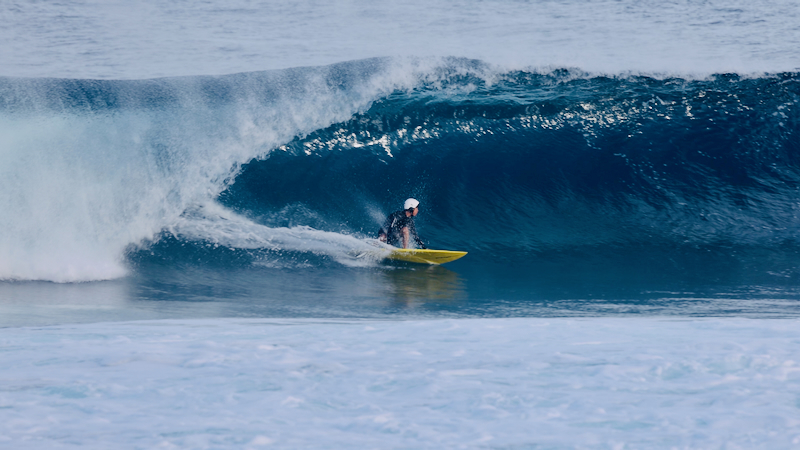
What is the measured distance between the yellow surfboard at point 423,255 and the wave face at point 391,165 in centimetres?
53

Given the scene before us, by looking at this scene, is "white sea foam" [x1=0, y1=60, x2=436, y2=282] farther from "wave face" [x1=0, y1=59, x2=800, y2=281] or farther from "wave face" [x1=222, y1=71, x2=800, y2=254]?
"wave face" [x1=222, y1=71, x2=800, y2=254]

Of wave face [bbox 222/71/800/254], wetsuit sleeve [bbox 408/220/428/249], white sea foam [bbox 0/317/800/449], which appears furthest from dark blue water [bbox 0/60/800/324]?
white sea foam [bbox 0/317/800/449]

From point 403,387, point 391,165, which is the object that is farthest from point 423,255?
point 403,387

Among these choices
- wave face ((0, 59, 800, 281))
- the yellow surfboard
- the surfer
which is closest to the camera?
the yellow surfboard

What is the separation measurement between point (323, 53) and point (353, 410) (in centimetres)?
1130

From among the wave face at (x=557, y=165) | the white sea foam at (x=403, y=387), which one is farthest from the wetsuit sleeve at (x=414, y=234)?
the white sea foam at (x=403, y=387)

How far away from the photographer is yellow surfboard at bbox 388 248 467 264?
795 cm

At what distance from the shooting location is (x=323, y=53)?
13844 millimetres

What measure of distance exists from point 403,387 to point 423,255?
420 centimetres

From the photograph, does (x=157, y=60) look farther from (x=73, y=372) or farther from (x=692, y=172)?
(x=73, y=372)

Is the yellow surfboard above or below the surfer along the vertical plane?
below

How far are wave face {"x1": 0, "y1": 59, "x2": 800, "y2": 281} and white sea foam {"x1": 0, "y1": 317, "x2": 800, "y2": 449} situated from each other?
3.55 m

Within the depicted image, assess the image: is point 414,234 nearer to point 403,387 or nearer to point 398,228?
point 398,228

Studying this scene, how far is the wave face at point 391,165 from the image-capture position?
8758 mm
